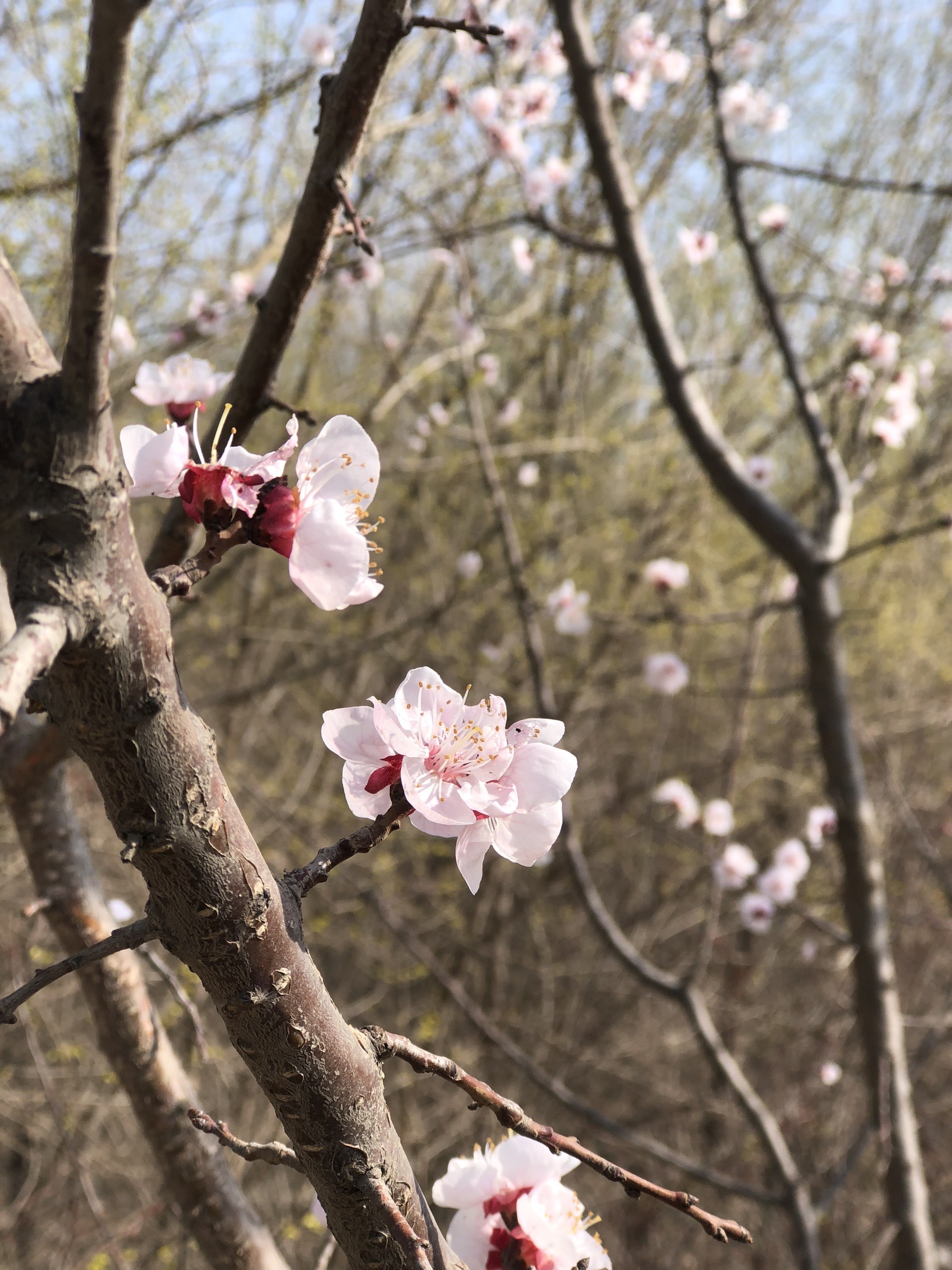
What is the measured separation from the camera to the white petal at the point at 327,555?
64 cm

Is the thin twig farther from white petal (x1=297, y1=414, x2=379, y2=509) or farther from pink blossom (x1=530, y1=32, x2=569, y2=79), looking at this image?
pink blossom (x1=530, y1=32, x2=569, y2=79)

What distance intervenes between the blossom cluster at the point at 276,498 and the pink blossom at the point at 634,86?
12.3 ft

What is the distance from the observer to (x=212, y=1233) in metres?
1.08

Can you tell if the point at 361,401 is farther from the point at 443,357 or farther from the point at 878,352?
the point at 878,352

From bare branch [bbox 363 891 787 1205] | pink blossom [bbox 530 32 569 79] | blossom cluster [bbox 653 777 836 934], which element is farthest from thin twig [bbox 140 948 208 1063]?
pink blossom [bbox 530 32 569 79]

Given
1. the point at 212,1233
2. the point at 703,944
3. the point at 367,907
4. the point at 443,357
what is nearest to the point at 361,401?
the point at 443,357

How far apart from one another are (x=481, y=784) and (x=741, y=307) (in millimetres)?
6771

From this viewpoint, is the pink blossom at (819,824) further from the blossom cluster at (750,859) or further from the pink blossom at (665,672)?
the pink blossom at (665,672)

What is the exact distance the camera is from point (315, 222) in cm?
91

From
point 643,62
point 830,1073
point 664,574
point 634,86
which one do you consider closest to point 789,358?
point 664,574

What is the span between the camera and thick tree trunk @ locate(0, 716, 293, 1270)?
1093mm

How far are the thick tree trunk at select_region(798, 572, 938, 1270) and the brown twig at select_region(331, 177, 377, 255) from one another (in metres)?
1.92

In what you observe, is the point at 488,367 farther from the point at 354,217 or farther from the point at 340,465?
the point at 340,465

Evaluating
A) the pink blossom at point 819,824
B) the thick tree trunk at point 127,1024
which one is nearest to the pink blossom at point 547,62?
the pink blossom at point 819,824
